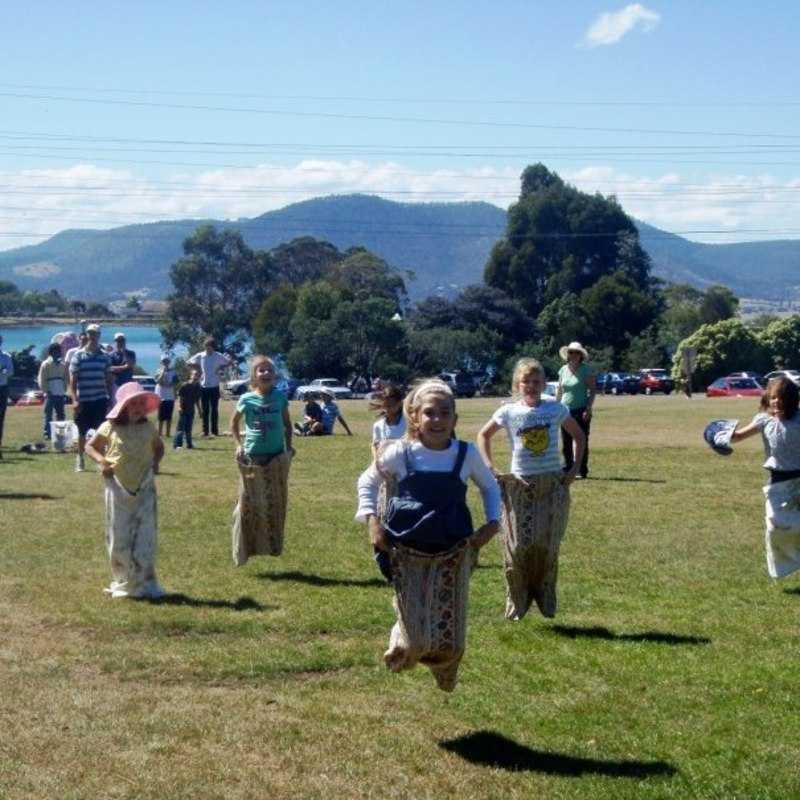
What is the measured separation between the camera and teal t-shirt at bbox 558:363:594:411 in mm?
19000

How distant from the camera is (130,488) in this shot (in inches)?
454

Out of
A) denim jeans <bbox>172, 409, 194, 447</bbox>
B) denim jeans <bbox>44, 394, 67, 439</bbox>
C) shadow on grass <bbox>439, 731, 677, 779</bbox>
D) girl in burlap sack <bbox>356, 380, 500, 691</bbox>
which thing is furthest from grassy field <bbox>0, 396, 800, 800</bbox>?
denim jeans <bbox>44, 394, 67, 439</bbox>

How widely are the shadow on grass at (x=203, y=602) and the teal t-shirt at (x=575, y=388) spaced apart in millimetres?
8316

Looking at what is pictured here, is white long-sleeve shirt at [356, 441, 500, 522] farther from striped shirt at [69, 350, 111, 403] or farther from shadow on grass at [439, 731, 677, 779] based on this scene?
striped shirt at [69, 350, 111, 403]

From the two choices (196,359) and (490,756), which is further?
(196,359)

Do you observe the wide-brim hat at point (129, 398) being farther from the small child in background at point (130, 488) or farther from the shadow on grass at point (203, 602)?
the shadow on grass at point (203, 602)

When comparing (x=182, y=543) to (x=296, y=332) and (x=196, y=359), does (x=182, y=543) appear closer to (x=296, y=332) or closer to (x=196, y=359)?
(x=196, y=359)

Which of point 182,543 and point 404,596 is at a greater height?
point 404,596

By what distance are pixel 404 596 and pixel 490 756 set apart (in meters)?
0.90

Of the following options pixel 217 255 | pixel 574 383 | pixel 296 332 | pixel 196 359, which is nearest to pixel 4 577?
pixel 574 383

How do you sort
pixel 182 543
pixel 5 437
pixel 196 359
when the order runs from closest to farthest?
1. pixel 182 543
2. pixel 196 359
3. pixel 5 437

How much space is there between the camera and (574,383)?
1908 cm

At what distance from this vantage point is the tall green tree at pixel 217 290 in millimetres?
126062

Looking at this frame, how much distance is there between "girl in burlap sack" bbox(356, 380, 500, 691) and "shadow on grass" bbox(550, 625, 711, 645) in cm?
275
